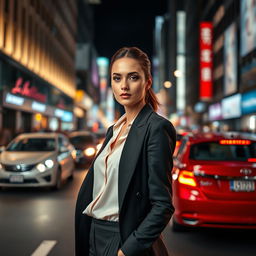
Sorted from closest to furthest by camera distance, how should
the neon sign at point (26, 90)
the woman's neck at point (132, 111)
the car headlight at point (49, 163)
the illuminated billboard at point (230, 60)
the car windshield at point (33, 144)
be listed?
the woman's neck at point (132, 111) < the car headlight at point (49, 163) < the car windshield at point (33, 144) < the neon sign at point (26, 90) < the illuminated billboard at point (230, 60)

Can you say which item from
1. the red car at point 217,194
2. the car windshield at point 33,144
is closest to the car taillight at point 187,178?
the red car at point 217,194

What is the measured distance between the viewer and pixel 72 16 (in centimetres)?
6606

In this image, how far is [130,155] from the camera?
2.05 m

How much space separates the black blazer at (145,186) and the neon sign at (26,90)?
30859 mm

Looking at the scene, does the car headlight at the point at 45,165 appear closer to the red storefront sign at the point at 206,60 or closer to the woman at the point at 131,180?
the woman at the point at 131,180

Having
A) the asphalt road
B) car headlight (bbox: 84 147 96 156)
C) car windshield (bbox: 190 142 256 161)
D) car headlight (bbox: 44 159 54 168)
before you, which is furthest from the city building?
car windshield (bbox: 190 142 256 161)

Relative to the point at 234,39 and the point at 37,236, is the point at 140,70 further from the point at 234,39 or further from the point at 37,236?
the point at 234,39

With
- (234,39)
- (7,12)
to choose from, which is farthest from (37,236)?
(234,39)

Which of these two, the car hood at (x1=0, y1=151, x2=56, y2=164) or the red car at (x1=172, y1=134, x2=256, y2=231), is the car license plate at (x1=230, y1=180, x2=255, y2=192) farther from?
the car hood at (x1=0, y1=151, x2=56, y2=164)

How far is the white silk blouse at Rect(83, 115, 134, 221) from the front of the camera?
2154 mm

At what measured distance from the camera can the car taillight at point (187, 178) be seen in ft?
19.0

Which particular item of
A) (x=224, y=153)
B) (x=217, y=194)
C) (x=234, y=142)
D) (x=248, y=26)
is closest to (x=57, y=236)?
(x=217, y=194)

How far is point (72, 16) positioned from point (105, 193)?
221ft

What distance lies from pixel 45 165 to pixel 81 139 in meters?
8.87
